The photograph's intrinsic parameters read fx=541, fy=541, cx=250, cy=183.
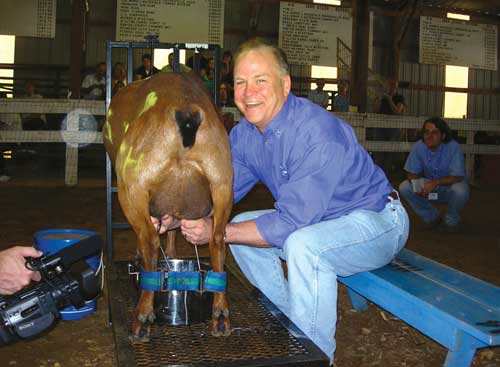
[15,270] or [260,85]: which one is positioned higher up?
[260,85]

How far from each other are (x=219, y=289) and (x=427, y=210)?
3967 millimetres

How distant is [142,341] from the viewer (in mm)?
1953

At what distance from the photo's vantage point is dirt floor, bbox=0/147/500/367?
8.46ft

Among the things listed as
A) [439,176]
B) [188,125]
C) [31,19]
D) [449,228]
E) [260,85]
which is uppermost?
[31,19]

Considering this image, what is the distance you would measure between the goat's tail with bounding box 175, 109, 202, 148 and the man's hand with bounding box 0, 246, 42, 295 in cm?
75

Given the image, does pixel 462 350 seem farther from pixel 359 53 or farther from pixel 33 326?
pixel 359 53

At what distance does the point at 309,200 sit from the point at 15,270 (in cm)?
112

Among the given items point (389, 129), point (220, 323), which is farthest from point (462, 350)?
point (389, 129)

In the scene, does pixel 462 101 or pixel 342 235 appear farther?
pixel 462 101

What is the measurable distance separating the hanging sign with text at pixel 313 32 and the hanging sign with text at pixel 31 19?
409cm

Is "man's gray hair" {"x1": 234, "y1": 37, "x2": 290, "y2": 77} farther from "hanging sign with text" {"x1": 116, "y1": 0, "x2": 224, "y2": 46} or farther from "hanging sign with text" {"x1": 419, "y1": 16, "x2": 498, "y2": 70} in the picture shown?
"hanging sign with text" {"x1": 419, "y1": 16, "x2": 498, "y2": 70}

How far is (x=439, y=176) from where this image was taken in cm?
549

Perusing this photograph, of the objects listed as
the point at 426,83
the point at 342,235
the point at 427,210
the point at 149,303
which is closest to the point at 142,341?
the point at 149,303

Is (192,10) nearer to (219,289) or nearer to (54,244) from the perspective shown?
(54,244)
